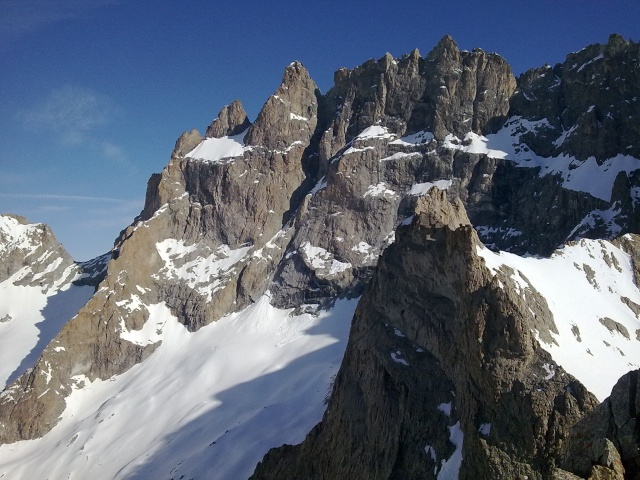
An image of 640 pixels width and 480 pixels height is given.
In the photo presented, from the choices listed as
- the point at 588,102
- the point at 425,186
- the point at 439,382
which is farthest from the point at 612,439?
the point at 588,102

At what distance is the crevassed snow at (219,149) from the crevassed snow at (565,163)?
60.6 metres

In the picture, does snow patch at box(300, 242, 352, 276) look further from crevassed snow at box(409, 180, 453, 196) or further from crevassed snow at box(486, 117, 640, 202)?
crevassed snow at box(486, 117, 640, 202)

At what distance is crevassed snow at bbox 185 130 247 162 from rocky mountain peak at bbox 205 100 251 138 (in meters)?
2.57

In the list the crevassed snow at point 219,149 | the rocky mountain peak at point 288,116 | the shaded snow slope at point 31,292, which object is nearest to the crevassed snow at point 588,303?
the rocky mountain peak at point 288,116

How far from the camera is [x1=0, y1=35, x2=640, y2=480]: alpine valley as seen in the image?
36.8 m

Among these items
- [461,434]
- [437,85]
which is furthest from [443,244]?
[437,85]

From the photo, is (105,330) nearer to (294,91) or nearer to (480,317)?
(294,91)

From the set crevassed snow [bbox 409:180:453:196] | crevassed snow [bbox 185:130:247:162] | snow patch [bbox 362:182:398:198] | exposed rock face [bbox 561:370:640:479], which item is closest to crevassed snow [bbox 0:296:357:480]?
snow patch [bbox 362:182:398:198]

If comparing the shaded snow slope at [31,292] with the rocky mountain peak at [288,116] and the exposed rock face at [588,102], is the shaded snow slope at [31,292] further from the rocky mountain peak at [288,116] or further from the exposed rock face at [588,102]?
the exposed rock face at [588,102]

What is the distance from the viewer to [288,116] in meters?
139

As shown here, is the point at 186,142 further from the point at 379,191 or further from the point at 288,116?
the point at 379,191

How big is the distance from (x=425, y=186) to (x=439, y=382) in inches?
3049

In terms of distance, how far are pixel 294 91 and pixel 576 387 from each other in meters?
121

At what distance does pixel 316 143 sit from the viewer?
140m
